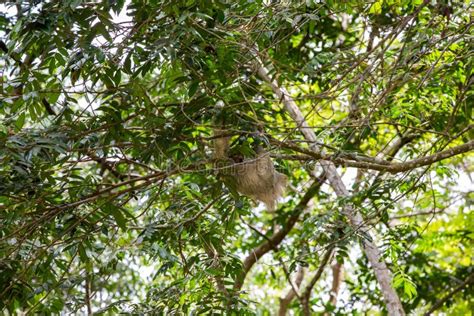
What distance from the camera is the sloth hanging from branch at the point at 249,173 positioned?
9.89 feet

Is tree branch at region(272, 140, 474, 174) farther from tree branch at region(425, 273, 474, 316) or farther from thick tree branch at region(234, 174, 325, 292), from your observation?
tree branch at region(425, 273, 474, 316)

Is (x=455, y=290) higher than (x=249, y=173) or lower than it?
higher

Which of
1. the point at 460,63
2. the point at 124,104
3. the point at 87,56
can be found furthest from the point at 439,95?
the point at 87,56

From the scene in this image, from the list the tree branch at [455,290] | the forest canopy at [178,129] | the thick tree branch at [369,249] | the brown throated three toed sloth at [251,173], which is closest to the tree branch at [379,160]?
the forest canopy at [178,129]

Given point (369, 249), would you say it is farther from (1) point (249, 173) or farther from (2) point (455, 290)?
(1) point (249, 173)

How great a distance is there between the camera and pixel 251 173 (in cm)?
309

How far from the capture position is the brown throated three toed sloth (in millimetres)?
3023

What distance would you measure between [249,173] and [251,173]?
0.01 meters

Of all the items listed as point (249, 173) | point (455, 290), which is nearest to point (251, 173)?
point (249, 173)

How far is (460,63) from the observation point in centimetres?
337

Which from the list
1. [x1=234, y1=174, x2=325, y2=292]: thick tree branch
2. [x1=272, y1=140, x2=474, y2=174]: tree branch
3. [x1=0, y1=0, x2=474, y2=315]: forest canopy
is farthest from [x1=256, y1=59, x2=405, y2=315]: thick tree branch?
[x1=272, y1=140, x2=474, y2=174]: tree branch

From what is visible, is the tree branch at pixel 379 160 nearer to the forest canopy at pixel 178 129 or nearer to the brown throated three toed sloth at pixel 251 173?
the forest canopy at pixel 178 129

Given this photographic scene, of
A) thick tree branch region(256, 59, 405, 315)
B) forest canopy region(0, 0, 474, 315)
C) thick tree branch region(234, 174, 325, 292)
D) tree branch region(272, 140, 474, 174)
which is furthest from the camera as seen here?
thick tree branch region(234, 174, 325, 292)

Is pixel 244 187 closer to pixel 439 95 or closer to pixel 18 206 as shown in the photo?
pixel 18 206
